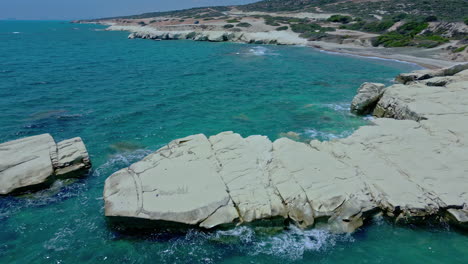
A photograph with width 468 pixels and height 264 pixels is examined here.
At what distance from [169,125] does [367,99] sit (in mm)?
14769

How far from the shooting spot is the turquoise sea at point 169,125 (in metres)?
9.99

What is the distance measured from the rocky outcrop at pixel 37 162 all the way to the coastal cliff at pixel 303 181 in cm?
296

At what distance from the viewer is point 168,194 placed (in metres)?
11.2

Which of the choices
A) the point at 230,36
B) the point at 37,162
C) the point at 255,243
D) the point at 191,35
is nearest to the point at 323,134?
the point at 255,243

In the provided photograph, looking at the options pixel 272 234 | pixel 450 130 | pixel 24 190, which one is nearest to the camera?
pixel 272 234

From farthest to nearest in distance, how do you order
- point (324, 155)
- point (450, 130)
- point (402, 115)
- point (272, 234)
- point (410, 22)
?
1. point (410, 22)
2. point (402, 115)
3. point (450, 130)
4. point (324, 155)
5. point (272, 234)

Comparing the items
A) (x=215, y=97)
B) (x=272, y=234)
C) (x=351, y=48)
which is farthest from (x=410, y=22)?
(x=272, y=234)

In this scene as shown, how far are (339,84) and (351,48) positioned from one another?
99.7ft

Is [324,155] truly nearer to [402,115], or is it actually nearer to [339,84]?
[402,115]

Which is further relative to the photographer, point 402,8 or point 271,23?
point 402,8

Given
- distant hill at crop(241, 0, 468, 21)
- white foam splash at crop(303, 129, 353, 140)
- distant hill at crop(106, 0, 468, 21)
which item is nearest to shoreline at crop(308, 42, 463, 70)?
white foam splash at crop(303, 129, 353, 140)

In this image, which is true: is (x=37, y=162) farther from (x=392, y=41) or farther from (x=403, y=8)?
(x=403, y=8)

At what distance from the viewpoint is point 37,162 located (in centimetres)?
1342

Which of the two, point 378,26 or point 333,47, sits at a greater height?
point 378,26
